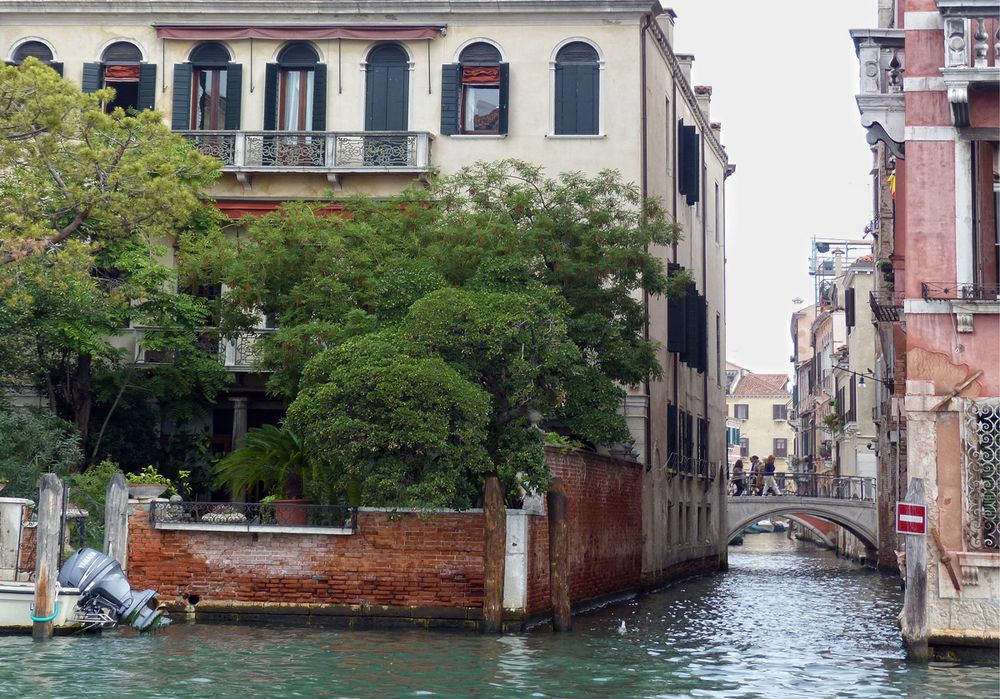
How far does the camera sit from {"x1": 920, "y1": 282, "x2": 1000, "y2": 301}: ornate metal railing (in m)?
16.8

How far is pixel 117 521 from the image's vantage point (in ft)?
68.3

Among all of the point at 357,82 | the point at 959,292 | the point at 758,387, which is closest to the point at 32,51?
the point at 357,82

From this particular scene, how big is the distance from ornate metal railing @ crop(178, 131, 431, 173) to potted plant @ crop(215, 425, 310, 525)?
6.01m

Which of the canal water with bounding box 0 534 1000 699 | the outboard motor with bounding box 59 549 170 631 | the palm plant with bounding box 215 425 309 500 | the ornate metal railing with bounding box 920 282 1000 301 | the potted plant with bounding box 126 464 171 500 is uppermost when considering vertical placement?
the ornate metal railing with bounding box 920 282 1000 301

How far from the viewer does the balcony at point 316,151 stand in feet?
89.6

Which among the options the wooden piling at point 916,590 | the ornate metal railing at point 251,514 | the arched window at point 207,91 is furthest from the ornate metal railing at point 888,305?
the arched window at point 207,91

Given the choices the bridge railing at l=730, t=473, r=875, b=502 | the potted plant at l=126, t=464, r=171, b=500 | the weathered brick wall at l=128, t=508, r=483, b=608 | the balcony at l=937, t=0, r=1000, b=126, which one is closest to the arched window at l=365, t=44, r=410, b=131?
the potted plant at l=126, t=464, r=171, b=500

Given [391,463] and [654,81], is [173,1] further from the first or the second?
[391,463]

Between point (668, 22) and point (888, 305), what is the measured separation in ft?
27.4

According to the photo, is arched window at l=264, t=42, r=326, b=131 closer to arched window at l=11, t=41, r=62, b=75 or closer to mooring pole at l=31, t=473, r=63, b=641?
arched window at l=11, t=41, r=62, b=75

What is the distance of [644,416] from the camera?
28250 millimetres

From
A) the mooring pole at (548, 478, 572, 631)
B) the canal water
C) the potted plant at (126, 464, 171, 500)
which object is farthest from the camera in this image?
the potted plant at (126, 464, 171, 500)

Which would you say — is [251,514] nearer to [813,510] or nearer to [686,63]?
[686,63]

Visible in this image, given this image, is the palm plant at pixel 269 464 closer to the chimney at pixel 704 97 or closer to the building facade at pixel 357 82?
the building facade at pixel 357 82
